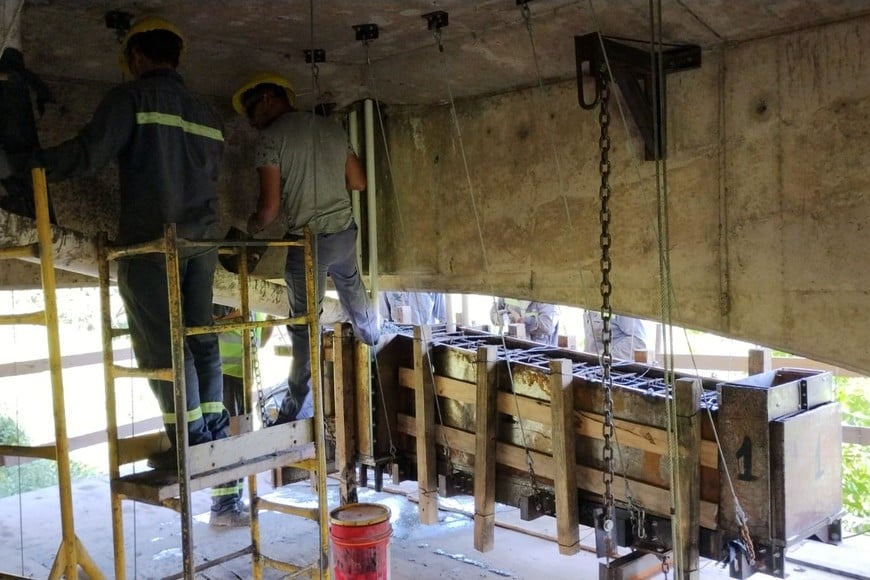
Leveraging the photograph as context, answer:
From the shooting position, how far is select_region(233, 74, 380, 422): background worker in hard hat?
13.3 ft

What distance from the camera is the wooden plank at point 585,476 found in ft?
12.0

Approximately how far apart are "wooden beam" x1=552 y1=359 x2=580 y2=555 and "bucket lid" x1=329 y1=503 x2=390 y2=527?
100cm

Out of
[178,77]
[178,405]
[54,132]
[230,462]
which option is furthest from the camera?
[54,132]

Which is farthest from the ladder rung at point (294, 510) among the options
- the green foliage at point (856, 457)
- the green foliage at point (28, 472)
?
the green foliage at point (28, 472)

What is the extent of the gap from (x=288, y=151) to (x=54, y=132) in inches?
65.9

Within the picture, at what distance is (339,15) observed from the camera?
3.92 metres

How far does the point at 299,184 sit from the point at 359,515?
1928mm

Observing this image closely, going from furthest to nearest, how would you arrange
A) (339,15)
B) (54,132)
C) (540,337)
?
(540,337)
(54,132)
(339,15)

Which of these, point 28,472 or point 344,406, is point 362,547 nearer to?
point 344,406

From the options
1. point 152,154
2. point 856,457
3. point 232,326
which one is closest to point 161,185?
point 152,154

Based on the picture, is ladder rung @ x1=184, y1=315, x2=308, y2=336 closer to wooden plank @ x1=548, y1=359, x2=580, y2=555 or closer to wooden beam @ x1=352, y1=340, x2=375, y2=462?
wooden plank @ x1=548, y1=359, x2=580, y2=555

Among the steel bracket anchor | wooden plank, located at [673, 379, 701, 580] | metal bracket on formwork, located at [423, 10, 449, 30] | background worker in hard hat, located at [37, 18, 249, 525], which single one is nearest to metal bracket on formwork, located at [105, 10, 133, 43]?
background worker in hard hat, located at [37, 18, 249, 525]

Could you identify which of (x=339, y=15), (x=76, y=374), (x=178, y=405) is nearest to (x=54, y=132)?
(x=339, y=15)

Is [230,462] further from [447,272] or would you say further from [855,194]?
[855,194]
